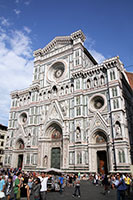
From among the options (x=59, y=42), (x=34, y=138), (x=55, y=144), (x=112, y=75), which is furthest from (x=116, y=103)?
(x=59, y=42)

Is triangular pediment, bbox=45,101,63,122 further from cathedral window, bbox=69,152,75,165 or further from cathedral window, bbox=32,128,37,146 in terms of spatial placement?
cathedral window, bbox=69,152,75,165

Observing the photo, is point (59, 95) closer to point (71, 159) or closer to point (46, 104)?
point (46, 104)

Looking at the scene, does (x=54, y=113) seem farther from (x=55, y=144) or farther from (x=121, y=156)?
(x=121, y=156)

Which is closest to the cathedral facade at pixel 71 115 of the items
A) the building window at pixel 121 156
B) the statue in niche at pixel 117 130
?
the statue in niche at pixel 117 130

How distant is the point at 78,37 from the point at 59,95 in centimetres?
1098

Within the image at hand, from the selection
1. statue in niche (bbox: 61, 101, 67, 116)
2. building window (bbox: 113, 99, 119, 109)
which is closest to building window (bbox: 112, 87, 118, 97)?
building window (bbox: 113, 99, 119, 109)

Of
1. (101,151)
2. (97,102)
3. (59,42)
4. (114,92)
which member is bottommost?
(101,151)

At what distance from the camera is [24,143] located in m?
30.0

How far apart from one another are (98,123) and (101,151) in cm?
377

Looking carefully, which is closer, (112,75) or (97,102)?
(112,75)

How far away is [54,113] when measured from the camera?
27969mm

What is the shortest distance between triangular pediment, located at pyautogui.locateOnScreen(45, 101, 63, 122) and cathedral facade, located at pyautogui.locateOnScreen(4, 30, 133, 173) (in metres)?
0.16

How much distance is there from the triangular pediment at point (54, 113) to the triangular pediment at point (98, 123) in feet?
19.2

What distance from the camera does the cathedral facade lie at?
21859 millimetres
